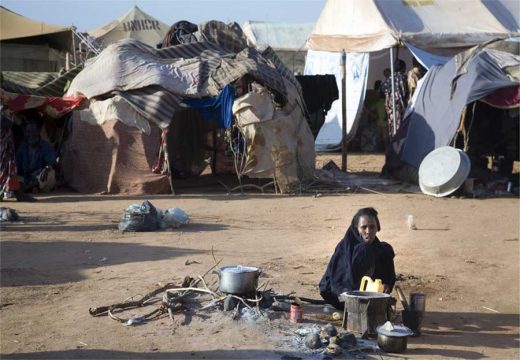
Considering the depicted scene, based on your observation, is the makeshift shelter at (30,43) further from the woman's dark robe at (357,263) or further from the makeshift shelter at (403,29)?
the woman's dark robe at (357,263)

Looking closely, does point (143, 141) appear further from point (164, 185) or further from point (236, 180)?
point (236, 180)

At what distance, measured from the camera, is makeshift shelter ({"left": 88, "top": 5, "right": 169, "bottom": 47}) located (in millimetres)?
30391

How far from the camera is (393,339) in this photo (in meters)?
4.95

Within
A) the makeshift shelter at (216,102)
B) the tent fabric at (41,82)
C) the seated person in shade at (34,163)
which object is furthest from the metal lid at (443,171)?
the tent fabric at (41,82)

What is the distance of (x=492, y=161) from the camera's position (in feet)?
45.1

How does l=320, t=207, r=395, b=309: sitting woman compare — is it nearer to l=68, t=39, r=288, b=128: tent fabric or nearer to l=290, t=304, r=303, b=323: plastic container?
l=290, t=304, r=303, b=323: plastic container

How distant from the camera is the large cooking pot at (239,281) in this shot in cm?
564

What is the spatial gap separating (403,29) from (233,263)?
40.1 feet

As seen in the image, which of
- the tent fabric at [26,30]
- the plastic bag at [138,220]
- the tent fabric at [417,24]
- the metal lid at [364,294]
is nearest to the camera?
the metal lid at [364,294]

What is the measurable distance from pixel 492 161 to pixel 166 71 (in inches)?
229

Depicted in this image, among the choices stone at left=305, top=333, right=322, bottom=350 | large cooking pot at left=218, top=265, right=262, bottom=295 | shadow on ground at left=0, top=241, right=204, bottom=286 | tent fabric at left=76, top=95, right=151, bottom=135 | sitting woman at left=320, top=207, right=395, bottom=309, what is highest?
tent fabric at left=76, top=95, right=151, bottom=135

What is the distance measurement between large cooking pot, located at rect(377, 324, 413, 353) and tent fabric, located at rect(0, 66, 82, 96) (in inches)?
406

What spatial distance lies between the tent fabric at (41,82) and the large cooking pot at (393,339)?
10318 millimetres

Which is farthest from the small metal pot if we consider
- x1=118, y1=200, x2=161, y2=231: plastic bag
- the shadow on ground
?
x1=118, y1=200, x2=161, y2=231: plastic bag
